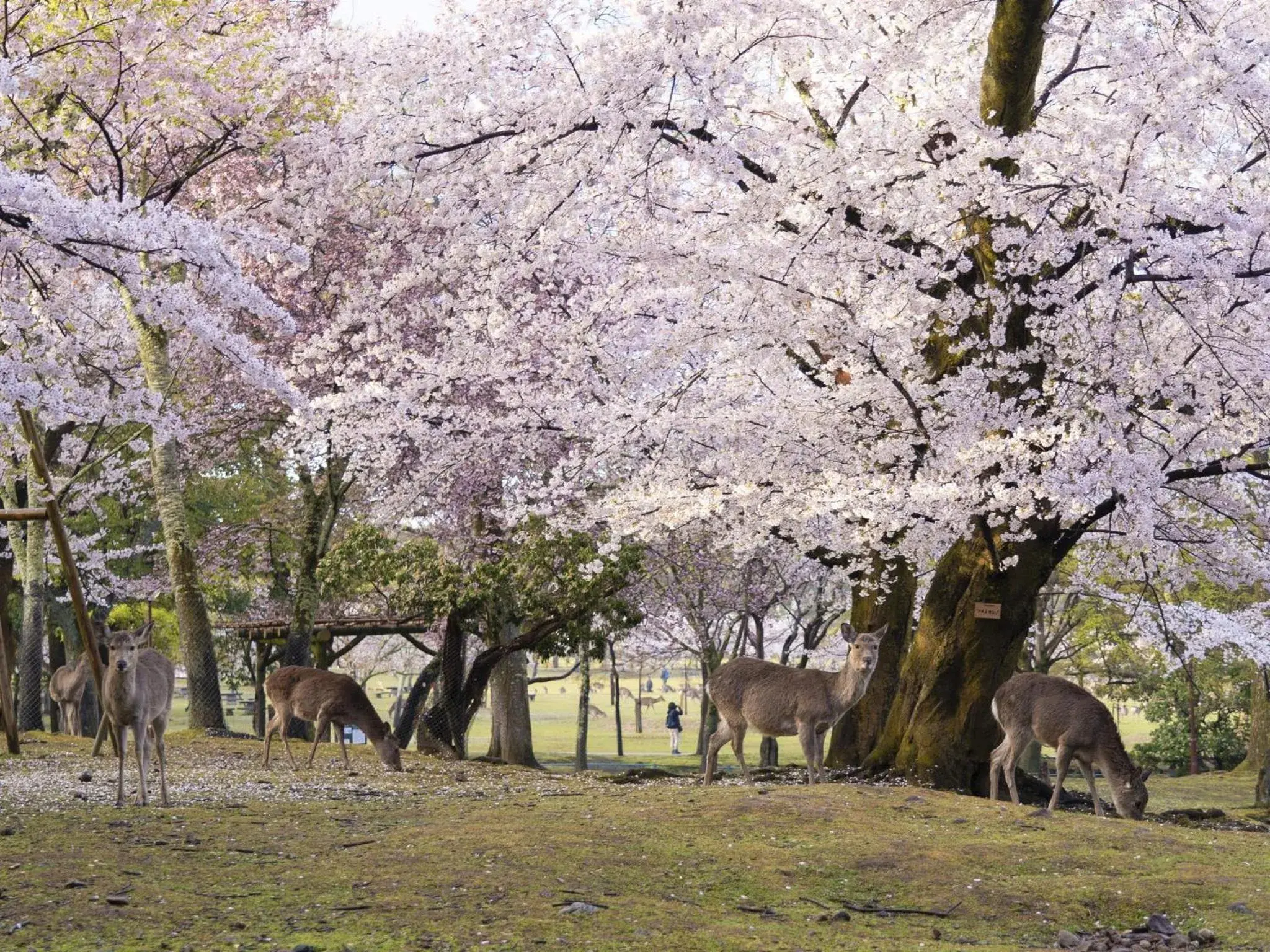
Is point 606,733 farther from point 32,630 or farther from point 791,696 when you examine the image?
point 791,696

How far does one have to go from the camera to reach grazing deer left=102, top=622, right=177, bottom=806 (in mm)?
→ 10812

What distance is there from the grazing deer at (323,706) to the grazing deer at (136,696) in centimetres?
401

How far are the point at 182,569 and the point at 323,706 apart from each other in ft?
21.3

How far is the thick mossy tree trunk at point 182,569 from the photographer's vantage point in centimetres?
2144

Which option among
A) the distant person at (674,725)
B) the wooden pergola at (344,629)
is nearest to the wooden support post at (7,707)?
the wooden pergola at (344,629)

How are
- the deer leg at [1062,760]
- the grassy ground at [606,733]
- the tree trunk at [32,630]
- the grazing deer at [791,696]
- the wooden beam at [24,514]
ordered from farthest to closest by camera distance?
1. the grassy ground at [606,733]
2. the tree trunk at [32,630]
3. the grazing deer at [791,696]
4. the deer leg at [1062,760]
5. the wooden beam at [24,514]

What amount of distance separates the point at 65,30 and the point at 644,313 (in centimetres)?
792

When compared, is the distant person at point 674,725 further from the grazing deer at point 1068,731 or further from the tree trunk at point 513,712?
the grazing deer at point 1068,731

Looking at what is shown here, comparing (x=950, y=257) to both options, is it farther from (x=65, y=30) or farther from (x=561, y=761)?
(x=561, y=761)

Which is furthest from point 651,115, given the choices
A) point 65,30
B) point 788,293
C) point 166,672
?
point 65,30

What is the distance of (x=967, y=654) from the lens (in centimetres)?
1419

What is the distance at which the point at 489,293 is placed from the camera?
60.5 feet

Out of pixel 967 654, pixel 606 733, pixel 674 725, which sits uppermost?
pixel 967 654

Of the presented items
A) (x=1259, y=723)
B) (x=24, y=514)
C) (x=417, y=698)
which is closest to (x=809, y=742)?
(x=24, y=514)
